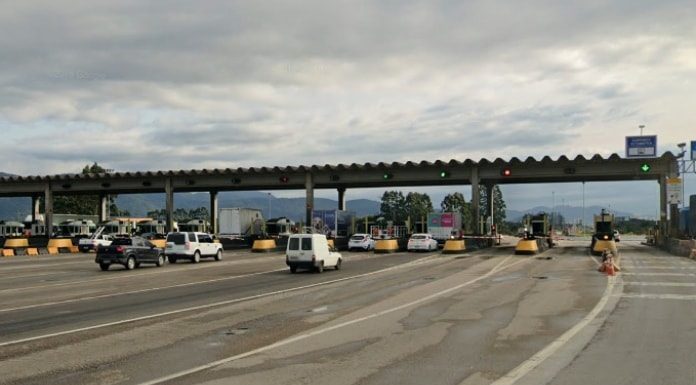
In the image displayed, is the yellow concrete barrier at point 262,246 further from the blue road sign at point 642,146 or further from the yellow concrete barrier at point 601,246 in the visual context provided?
the blue road sign at point 642,146

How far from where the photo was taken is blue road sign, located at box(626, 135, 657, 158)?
55500 mm

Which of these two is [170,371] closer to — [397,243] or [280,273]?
[280,273]

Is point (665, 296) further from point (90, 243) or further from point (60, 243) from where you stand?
point (60, 243)

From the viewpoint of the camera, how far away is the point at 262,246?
52406mm

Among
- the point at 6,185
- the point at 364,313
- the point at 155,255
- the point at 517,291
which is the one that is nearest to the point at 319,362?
the point at 364,313

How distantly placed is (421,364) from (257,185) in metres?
62.4

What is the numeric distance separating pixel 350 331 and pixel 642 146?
49.7m

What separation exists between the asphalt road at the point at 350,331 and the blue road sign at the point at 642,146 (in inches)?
1300

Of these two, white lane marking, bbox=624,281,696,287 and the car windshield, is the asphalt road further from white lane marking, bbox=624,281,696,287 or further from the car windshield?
the car windshield

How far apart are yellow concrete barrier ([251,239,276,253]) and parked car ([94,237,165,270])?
16902 mm

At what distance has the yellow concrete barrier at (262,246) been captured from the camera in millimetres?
52219

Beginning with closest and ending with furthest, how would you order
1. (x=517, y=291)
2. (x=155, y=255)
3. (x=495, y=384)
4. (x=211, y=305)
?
(x=495, y=384) → (x=211, y=305) → (x=517, y=291) → (x=155, y=255)

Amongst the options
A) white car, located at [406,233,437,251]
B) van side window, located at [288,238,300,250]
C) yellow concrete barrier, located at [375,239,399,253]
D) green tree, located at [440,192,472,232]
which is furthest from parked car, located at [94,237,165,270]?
green tree, located at [440,192,472,232]

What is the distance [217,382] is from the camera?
8.45 metres
